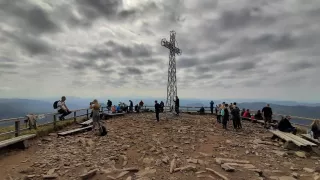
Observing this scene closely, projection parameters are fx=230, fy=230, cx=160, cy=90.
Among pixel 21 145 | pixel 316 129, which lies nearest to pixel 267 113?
pixel 316 129

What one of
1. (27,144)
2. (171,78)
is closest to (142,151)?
(27,144)

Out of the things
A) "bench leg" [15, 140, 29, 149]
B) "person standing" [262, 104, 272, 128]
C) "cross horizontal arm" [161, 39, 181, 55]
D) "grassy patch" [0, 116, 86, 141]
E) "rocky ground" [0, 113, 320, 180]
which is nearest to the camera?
"rocky ground" [0, 113, 320, 180]

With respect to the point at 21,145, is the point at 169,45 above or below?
above

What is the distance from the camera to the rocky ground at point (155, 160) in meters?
8.72

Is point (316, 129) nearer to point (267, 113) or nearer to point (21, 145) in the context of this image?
point (267, 113)

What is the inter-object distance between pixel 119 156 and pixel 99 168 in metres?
1.79

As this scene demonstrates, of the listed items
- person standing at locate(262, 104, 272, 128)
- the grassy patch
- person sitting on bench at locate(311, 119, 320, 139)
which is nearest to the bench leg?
the grassy patch

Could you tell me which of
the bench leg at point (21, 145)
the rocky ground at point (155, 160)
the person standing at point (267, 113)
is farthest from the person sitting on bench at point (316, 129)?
the bench leg at point (21, 145)

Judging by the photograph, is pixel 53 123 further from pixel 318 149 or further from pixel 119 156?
pixel 318 149

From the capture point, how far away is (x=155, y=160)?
1046 cm

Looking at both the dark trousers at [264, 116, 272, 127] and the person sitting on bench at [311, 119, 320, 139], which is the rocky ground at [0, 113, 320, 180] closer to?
the person sitting on bench at [311, 119, 320, 139]

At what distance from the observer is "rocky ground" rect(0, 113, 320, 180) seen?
872 centimetres

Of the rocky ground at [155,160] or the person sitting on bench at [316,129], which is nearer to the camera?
the rocky ground at [155,160]

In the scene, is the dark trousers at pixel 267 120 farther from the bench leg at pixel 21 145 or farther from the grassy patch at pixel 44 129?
the bench leg at pixel 21 145
